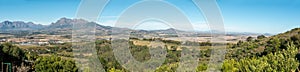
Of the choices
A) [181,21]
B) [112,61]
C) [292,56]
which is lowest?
[112,61]

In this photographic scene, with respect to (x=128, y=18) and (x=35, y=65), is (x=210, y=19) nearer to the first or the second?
(x=128, y=18)

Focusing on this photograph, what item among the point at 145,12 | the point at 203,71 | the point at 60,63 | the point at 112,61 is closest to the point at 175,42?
the point at 112,61

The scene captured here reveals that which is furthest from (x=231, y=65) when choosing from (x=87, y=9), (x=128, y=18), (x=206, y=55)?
(x=87, y=9)

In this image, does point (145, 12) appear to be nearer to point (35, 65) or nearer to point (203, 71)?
point (203, 71)

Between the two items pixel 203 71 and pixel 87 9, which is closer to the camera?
pixel 87 9

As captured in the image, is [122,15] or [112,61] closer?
[122,15]

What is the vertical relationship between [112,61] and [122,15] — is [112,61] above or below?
below

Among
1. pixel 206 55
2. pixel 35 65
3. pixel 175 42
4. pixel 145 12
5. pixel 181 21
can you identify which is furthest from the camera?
pixel 175 42

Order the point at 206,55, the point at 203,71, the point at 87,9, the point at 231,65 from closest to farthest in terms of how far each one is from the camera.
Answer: the point at 87,9 < the point at 203,71 < the point at 231,65 < the point at 206,55

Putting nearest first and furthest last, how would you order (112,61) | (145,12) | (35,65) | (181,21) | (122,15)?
1. (122,15)
2. (181,21)
3. (145,12)
4. (35,65)
5. (112,61)
